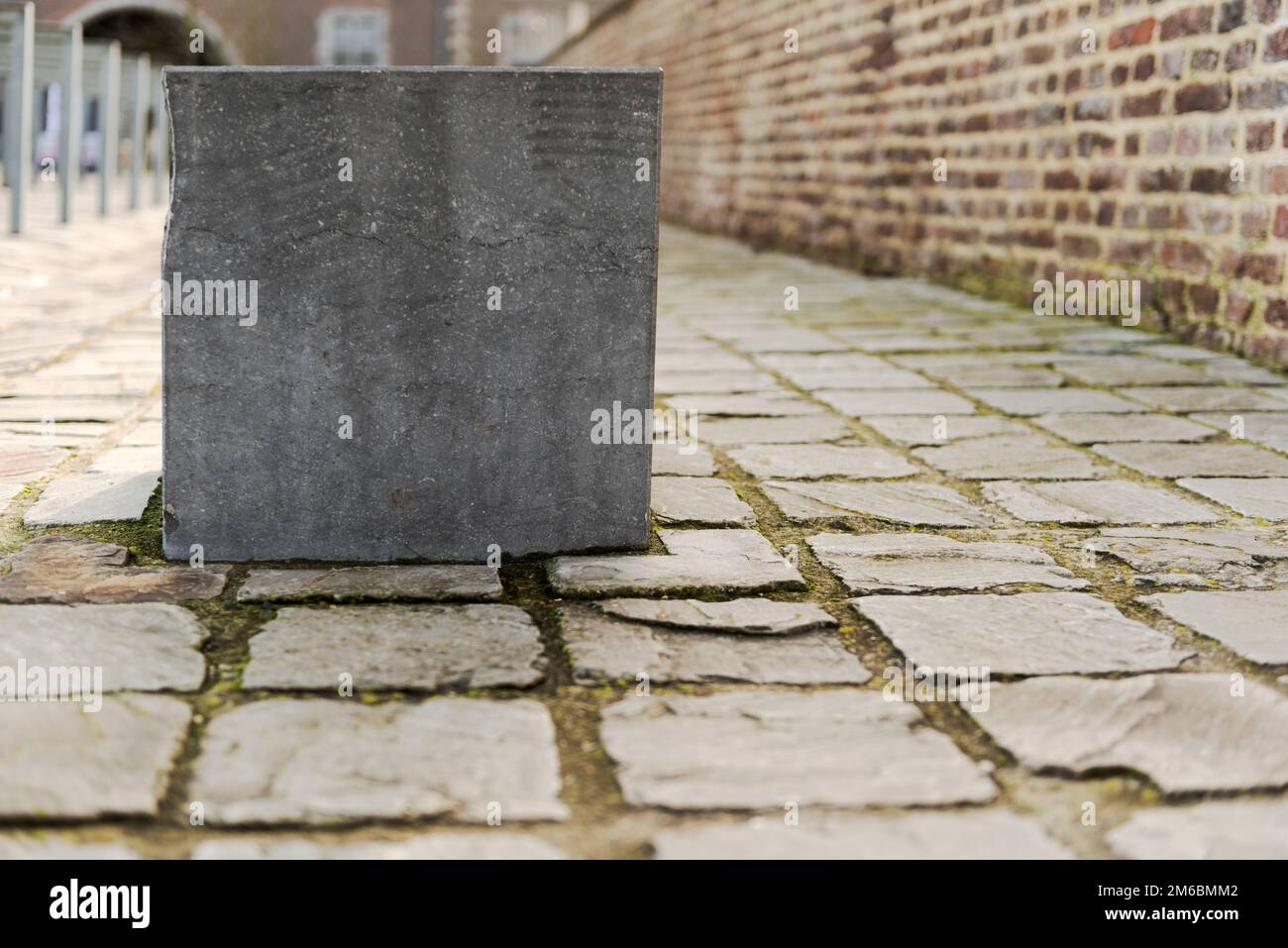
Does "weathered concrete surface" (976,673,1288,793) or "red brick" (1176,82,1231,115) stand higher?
"red brick" (1176,82,1231,115)

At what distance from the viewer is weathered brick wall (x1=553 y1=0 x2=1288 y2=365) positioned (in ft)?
15.6

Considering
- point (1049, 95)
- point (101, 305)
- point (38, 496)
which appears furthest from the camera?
point (1049, 95)

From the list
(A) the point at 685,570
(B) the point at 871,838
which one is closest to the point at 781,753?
(B) the point at 871,838

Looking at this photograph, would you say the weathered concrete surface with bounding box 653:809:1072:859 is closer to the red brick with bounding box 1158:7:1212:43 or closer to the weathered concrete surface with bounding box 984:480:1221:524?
the weathered concrete surface with bounding box 984:480:1221:524

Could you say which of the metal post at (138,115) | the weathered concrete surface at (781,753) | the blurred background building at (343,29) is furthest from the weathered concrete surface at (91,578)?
the blurred background building at (343,29)

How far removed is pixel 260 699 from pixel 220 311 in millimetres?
800

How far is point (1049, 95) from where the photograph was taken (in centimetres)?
621

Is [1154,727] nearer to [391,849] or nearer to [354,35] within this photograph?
[391,849]

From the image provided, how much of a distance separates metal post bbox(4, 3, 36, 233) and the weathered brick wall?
16.1ft

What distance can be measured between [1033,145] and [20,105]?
18.3 feet

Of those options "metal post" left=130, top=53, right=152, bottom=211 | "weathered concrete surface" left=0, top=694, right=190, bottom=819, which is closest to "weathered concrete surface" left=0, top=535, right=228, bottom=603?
"weathered concrete surface" left=0, top=694, right=190, bottom=819

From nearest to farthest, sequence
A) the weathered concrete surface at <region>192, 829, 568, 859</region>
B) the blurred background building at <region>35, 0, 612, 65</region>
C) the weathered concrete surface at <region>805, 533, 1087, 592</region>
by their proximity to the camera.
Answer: the weathered concrete surface at <region>192, 829, 568, 859</region> < the weathered concrete surface at <region>805, 533, 1087, 592</region> < the blurred background building at <region>35, 0, 612, 65</region>
